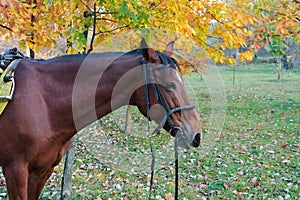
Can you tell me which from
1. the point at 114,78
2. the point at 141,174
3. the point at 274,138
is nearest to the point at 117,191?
the point at 141,174

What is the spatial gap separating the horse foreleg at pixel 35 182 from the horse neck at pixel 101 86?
0.53 metres

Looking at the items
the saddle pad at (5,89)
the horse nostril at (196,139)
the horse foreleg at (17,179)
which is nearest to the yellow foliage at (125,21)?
the saddle pad at (5,89)

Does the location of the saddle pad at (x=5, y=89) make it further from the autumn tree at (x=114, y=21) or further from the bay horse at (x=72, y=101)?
the autumn tree at (x=114, y=21)

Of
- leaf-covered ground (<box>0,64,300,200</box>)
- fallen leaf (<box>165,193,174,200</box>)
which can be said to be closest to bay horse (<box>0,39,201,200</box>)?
leaf-covered ground (<box>0,64,300,200</box>)

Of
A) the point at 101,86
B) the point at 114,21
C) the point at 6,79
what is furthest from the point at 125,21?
the point at 6,79

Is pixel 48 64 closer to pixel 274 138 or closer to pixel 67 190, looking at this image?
pixel 67 190

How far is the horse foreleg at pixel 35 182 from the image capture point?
2.57 metres

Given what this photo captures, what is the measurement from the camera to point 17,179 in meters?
2.30

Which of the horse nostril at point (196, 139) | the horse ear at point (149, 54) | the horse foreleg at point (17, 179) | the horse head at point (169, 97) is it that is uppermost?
the horse ear at point (149, 54)

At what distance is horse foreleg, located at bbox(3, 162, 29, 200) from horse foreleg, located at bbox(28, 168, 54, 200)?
0.66ft

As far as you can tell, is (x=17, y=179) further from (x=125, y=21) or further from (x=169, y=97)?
(x=125, y=21)

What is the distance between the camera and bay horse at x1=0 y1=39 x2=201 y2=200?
7.06 feet

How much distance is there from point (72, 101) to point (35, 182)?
31.4 inches

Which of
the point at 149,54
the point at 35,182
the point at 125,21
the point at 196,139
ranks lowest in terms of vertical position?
the point at 35,182
